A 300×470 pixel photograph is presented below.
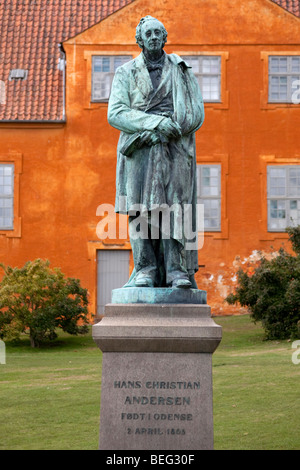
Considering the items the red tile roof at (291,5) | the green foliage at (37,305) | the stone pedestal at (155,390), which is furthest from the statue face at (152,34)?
the red tile roof at (291,5)

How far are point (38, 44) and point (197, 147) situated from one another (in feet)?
20.9

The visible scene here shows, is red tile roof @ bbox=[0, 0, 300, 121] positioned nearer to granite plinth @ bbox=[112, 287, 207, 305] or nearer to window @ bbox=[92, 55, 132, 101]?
window @ bbox=[92, 55, 132, 101]

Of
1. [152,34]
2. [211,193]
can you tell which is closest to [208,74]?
[211,193]

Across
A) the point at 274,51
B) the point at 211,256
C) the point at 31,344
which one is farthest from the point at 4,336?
the point at 274,51

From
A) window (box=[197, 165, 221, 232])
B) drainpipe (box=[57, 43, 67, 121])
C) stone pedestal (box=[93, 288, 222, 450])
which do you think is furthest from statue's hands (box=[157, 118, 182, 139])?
drainpipe (box=[57, 43, 67, 121])

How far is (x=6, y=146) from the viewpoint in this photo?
95.8 ft

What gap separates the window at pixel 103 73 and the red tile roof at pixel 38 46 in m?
1.23

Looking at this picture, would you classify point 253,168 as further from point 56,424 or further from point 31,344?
point 56,424

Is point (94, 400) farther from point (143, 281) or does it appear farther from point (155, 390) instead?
point (155, 390)

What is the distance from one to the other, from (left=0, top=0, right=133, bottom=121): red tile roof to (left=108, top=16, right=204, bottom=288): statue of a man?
21.1 meters

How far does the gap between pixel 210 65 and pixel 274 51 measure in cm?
202

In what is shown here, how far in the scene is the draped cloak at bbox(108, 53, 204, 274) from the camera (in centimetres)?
791

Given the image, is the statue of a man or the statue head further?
the statue head

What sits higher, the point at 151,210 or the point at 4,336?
the point at 151,210
